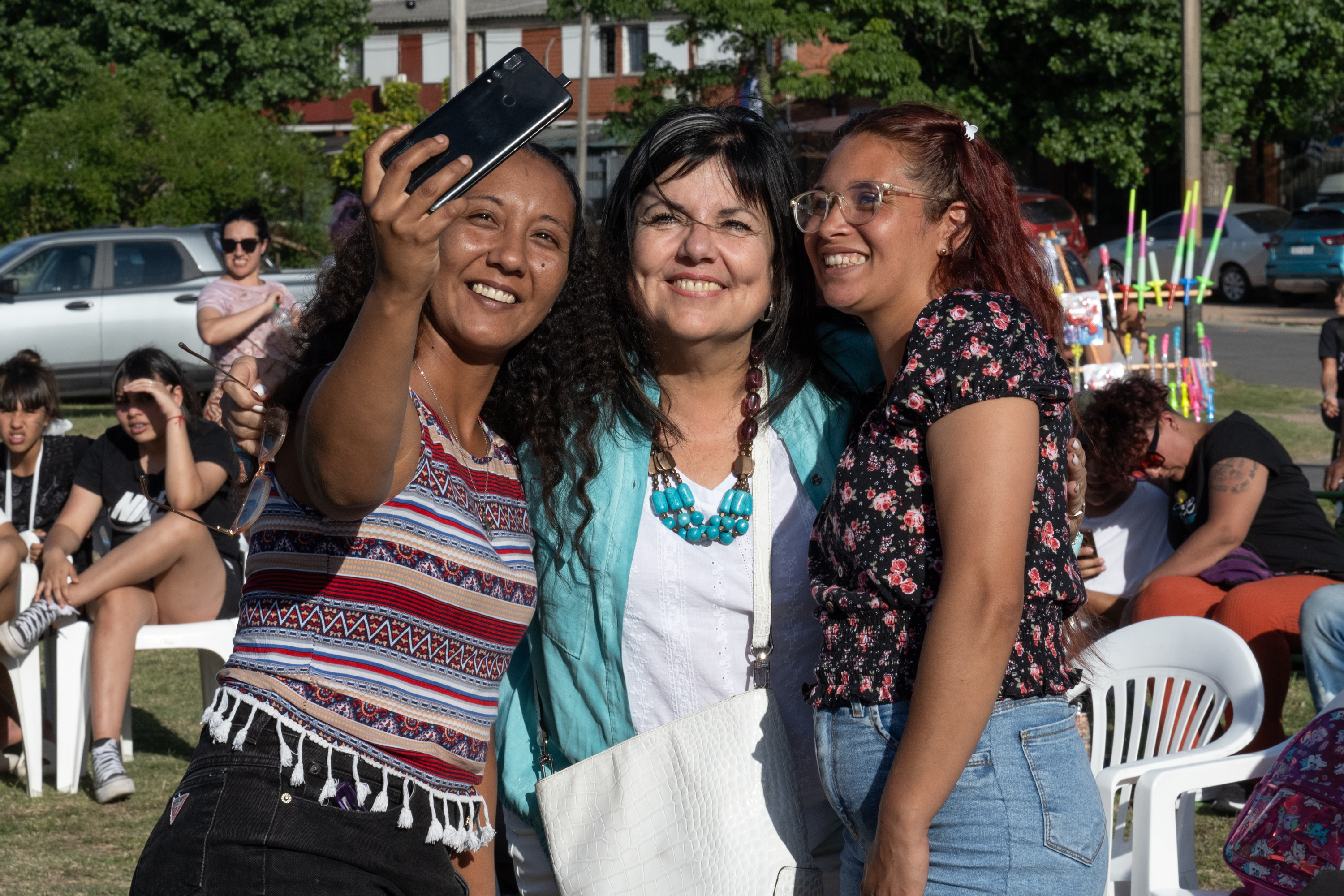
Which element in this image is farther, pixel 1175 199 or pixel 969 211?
pixel 1175 199

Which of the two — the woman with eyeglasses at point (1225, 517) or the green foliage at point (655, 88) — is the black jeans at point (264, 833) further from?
the green foliage at point (655, 88)

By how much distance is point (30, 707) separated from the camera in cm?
527

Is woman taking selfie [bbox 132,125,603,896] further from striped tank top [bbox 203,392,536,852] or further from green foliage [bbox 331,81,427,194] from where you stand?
green foliage [bbox 331,81,427,194]

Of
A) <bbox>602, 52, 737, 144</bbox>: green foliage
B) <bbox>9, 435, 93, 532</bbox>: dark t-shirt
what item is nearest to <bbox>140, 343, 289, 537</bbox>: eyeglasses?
<bbox>9, 435, 93, 532</bbox>: dark t-shirt

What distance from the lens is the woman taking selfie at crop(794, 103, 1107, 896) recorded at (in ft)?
5.99

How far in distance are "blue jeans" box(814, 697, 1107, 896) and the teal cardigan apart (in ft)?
1.82

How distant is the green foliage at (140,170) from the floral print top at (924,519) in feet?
53.4

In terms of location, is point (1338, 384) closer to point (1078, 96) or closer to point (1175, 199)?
point (1078, 96)

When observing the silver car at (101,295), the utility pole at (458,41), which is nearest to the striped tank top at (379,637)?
the silver car at (101,295)

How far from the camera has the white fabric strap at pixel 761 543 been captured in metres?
2.34

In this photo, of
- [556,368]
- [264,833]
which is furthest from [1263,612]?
[264,833]

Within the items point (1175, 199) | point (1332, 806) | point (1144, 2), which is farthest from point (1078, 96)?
point (1332, 806)

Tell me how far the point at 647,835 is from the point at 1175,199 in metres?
33.3

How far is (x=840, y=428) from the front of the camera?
250 centimetres
